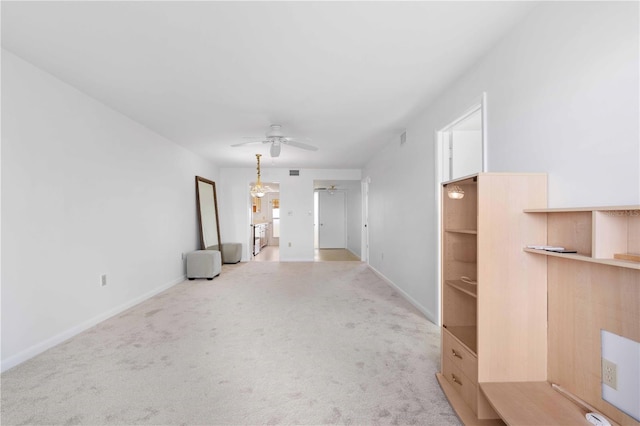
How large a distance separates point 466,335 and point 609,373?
2.44ft

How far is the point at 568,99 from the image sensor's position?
1.54 m

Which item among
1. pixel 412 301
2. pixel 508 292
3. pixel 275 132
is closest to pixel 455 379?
pixel 508 292

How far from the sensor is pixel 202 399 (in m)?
1.93

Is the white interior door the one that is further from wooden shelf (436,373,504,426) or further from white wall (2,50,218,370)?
wooden shelf (436,373,504,426)

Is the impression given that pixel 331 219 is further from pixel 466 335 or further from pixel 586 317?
pixel 586 317

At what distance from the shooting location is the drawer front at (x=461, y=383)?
1.71 meters

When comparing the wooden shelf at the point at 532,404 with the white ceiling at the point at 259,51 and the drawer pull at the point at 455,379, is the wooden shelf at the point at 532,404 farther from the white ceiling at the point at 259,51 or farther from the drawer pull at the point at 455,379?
the white ceiling at the point at 259,51

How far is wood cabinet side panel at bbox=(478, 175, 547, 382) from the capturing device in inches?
65.4

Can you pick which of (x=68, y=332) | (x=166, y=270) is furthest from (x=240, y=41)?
(x=166, y=270)

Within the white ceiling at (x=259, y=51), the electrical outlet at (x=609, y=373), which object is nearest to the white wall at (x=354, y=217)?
the white ceiling at (x=259, y=51)

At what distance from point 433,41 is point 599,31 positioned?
0.97 meters

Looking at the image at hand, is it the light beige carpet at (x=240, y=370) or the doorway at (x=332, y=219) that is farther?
the doorway at (x=332, y=219)

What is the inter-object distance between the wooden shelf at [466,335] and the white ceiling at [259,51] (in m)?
2.09

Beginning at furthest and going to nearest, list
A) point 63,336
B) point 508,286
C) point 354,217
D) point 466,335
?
point 354,217 < point 63,336 < point 466,335 < point 508,286
